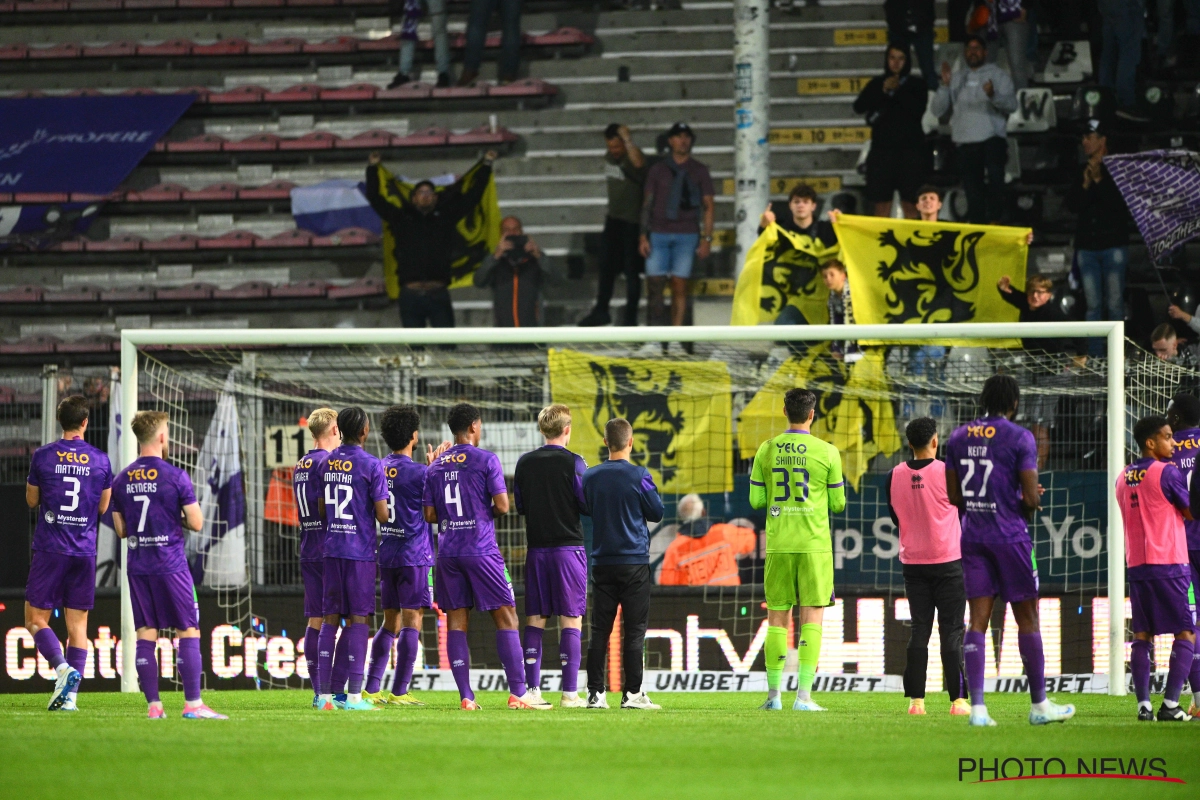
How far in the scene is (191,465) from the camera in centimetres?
1315

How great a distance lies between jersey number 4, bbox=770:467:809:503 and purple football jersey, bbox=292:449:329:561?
9.43 ft

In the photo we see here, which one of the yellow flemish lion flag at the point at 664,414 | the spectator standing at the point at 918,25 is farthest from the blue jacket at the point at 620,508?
the spectator standing at the point at 918,25

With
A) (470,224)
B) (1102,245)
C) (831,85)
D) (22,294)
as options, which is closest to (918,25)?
(831,85)

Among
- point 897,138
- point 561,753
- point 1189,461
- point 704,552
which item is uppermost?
point 897,138

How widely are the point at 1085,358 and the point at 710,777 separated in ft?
24.3

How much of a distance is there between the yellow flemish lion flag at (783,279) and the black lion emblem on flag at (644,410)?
1.44 m

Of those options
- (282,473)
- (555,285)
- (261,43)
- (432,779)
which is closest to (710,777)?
(432,779)

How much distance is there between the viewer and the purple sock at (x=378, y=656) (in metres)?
9.95

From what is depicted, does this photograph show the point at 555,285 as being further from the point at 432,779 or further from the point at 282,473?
the point at 432,779

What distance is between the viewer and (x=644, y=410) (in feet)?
43.3

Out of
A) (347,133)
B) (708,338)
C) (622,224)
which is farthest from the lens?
(347,133)

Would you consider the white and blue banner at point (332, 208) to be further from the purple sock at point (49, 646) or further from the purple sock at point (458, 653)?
the purple sock at point (458, 653)

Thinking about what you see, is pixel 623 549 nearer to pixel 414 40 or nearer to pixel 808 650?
pixel 808 650

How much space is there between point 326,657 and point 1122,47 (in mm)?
12075
